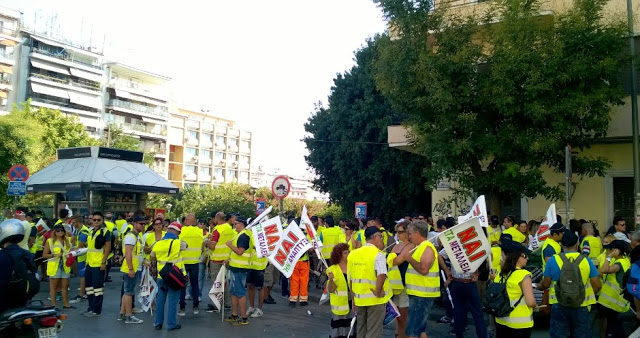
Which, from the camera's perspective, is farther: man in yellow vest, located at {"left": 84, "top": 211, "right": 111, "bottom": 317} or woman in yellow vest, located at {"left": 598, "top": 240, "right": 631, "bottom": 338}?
man in yellow vest, located at {"left": 84, "top": 211, "right": 111, "bottom": 317}

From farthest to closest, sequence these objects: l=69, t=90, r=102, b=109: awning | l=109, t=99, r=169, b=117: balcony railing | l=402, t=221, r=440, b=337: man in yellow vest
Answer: l=109, t=99, r=169, b=117: balcony railing → l=69, t=90, r=102, b=109: awning → l=402, t=221, r=440, b=337: man in yellow vest

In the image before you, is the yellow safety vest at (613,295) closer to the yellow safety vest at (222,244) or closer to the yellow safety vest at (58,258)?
the yellow safety vest at (222,244)

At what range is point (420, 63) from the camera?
15.5 meters

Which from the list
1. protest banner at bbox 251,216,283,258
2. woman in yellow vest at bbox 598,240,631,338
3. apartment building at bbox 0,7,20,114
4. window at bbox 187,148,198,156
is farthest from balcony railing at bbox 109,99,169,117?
woman in yellow vest at bbox 598,240,631,338

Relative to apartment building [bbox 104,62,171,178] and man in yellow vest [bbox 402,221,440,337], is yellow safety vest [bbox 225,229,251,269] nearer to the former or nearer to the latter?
man in yellow vest [bbox 402,221,440,337]

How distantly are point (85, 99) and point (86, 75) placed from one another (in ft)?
10.8

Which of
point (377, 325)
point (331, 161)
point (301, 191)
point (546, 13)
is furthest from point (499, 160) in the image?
point (301, 191)

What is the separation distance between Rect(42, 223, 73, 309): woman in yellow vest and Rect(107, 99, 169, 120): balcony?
72574 mm

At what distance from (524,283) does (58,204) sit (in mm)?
22388

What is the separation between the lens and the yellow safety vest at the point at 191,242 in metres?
11.0

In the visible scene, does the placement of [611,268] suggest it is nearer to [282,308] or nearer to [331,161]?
[282,308]

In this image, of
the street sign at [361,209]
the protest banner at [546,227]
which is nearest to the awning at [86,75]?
the street sign at [361,209]

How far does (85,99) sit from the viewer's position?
244 feet

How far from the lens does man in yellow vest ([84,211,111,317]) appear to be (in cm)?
1073
